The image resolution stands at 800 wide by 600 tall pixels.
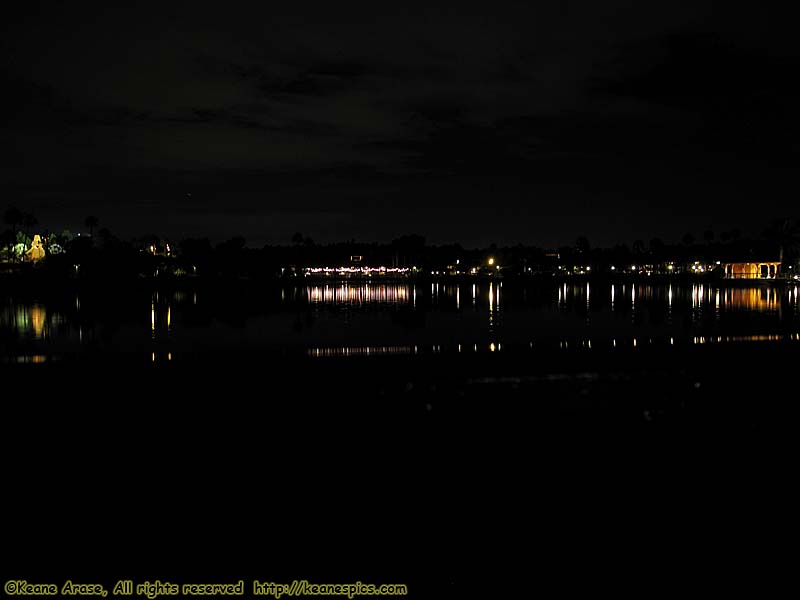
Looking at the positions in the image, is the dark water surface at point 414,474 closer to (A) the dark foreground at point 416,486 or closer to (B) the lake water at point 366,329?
Result: (A) the dark foreground at point 416,486

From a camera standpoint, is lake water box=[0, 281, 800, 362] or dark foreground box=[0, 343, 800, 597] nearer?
dark foreground box=[0, 343, 800, 597]

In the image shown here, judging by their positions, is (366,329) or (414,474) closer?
(414,474)

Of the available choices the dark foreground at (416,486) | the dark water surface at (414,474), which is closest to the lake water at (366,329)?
the dark water surface at (414,474)

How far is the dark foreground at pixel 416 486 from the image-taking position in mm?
7371

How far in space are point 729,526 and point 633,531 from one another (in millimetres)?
1132

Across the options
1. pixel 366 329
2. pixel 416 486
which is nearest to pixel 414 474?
pixel 416 486

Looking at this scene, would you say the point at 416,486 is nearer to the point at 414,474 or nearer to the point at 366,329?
the point at 414,474

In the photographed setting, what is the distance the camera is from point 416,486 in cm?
938

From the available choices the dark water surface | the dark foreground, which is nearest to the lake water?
the dark water surface

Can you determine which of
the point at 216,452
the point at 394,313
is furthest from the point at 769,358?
the point at 394,313

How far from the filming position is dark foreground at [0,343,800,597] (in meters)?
7.37

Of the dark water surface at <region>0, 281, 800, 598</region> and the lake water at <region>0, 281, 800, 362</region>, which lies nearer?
the dark water surface at <region>0, 281, 800, 598</region>

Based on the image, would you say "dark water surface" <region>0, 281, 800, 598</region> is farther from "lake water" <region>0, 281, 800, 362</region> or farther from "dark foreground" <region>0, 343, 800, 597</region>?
"lake water" <region>0, 281, 800, 362</region>

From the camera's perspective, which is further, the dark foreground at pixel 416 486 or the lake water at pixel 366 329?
the lake water at pixel 366 329
